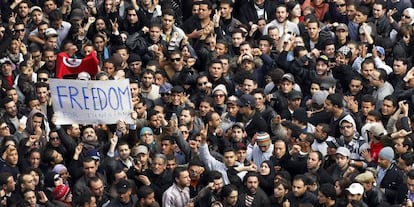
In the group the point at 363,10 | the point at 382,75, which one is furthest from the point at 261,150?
the point at 363,10

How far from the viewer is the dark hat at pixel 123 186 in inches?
957

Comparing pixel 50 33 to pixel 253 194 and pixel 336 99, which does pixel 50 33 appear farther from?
pixel 253 194

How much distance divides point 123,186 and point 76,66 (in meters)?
3.99

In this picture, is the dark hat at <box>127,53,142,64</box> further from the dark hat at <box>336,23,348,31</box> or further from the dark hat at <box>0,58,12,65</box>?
the dark hat at <box>336,23,348,31</box>

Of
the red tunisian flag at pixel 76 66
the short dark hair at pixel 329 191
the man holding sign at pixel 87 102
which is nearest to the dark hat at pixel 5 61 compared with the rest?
the red tunisian flag at pixel 76 66

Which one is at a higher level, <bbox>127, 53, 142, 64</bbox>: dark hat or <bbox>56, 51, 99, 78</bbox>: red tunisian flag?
<bbox>56, 51, 99, 78</bbox>: red tunisian flag

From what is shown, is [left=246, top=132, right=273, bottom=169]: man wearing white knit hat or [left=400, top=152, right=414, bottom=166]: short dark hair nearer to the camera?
[left=400, top=152, right=414, bottom=166]: short dark hair

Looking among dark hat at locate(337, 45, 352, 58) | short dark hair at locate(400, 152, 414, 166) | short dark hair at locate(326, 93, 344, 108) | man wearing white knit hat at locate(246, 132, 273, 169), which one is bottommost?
dark hat at locate(337, 45, 352, 58)

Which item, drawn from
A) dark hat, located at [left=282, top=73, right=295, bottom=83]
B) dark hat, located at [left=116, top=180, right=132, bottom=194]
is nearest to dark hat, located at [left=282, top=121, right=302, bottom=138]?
dark hat, located at [left=282, top=73, right=295, bottom=83]

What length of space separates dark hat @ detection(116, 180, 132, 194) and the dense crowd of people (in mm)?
33

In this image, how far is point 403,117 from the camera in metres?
26.3

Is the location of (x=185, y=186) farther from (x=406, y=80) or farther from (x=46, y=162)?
(x=406, y=80)

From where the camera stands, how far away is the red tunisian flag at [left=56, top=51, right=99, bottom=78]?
27.9 m

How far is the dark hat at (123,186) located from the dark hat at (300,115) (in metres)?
2.81
